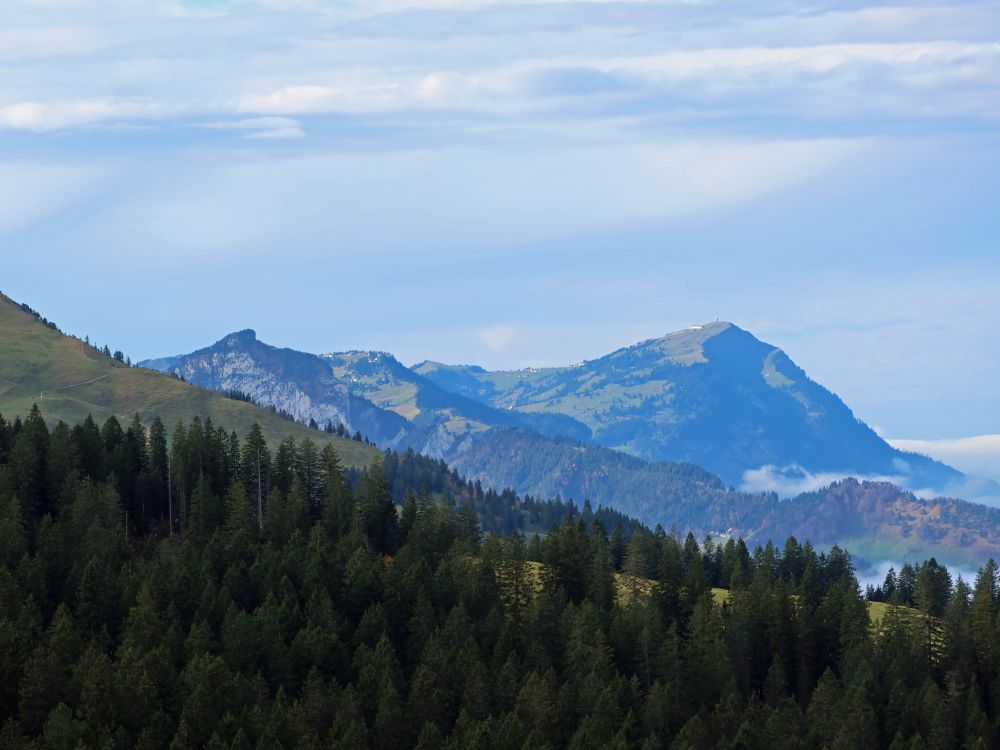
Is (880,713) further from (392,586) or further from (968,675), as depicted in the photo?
(392,586)

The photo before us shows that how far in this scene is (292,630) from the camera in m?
172

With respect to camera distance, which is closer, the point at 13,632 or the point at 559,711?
the point at 13,632

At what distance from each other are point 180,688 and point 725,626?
81.1 metres

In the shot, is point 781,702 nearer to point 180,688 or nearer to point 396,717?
A: point 396,717

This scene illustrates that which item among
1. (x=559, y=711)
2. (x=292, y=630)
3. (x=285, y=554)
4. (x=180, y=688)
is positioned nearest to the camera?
(x=180, y=688)

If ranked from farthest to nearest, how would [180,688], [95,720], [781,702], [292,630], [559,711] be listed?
[781,702]
[292,630]
[559,711]
[180,688]
[95,720]

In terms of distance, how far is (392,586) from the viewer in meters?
192

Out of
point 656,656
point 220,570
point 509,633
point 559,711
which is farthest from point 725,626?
point 220,570

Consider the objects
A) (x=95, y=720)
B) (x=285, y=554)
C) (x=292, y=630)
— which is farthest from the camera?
(x=285, y=554)

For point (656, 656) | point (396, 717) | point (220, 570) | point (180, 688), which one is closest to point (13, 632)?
point (180, 688)

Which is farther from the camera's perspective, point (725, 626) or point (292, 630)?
point (725, 626)

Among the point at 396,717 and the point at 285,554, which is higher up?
the point at 285,554

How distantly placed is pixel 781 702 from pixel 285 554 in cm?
6249

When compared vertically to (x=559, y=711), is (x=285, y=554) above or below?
above
